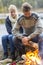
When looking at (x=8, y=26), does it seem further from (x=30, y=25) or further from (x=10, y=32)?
(x=30, y=25)

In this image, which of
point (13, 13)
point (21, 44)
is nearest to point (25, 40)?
point (21, 44)

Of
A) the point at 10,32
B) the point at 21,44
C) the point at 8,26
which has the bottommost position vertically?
the point at 21,44

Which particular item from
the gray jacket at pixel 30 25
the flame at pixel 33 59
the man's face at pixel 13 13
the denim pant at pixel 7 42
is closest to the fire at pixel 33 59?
the flame at pixel 33 59

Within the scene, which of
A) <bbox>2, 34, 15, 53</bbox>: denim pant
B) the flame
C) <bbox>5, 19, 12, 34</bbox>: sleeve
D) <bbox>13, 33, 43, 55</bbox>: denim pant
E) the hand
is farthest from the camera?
<bbox>5, 19, 12, 34</bbox>: sleeve

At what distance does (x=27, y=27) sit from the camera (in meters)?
3.07

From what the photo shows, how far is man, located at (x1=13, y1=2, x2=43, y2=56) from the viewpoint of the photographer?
9.66 ft

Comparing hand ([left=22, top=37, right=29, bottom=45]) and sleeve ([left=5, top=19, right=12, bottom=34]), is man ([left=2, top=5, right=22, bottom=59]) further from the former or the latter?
hand ([left=22, top=37, right=29, bottom=45])

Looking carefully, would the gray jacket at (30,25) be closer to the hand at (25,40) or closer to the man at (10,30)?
the hand at (25,40)

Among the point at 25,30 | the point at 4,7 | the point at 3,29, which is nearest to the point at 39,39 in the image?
the point at 25,30

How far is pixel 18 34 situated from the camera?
10.00 ft

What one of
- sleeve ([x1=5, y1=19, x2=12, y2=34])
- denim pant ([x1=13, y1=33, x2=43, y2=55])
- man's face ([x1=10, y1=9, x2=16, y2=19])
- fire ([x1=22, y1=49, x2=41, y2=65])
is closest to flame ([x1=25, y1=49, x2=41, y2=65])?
fire ([x1=22, y1=49, x2=41, y2=65])

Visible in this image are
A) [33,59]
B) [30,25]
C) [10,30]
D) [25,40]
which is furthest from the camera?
[10,30]

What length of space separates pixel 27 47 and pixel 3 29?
136 cm

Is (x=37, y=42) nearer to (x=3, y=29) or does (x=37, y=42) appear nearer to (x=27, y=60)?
(x=27, y=60)
